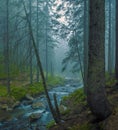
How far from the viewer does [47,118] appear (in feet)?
42.0

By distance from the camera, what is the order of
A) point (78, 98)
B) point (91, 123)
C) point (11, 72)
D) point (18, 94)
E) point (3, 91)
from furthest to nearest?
point (11, 72) → point (3, 91) → point (18, 94) → point (78, 98) → point (91, 123)

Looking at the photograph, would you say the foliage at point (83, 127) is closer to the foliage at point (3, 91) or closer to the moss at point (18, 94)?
the moss at point (18, 94)

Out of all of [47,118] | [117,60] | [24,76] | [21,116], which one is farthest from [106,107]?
[24,76]

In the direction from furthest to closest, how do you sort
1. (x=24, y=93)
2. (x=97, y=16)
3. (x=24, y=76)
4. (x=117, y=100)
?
(x=24, y=76), (x=24, y=93), (x=117, y=100), (x=97, y=16)

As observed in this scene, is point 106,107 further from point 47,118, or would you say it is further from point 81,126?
point 47,118

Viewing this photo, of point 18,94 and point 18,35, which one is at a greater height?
point 18,35

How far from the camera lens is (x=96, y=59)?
6605mm

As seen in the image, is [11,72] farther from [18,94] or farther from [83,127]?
[83,127]

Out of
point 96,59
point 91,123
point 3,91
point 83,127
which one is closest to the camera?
point 96,59

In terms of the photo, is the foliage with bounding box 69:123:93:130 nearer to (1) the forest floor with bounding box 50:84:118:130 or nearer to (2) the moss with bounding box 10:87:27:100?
(1) the forest floor with bounding box 50:84:118:130

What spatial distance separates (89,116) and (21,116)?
700 centimetres

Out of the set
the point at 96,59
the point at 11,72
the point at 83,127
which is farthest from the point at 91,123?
the point at 11,72

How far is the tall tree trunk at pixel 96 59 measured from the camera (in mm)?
6590

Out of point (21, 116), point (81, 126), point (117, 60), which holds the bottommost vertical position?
point (21, 116)
